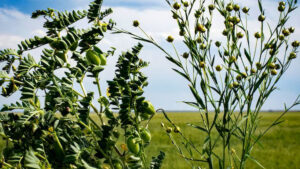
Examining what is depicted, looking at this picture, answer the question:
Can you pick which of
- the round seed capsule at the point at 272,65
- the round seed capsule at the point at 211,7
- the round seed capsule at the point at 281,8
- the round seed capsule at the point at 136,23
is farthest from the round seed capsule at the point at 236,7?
the round seed capsule at the point at 136,23

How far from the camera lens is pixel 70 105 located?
1011 millimetres

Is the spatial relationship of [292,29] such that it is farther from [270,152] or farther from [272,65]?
[270,152]

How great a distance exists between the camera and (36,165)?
955mm

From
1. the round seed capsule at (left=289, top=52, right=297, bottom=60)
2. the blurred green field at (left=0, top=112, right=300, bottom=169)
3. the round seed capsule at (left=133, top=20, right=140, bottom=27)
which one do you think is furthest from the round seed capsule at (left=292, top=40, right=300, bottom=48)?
the blurred green field at (left=0, top=112, right=300, bottom=169)

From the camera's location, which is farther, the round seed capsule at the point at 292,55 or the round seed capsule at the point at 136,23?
the round seed capsule at the point at 292,55

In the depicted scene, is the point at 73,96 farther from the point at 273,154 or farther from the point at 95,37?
the point at 273,154

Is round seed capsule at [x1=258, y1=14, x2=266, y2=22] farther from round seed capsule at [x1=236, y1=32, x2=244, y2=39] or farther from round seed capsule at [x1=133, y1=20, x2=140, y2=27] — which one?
round seed capsule at [x1=133, y1=20, x2=140, y2=27]

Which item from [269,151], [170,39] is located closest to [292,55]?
[170,39]

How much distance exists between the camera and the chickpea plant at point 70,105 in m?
1.06

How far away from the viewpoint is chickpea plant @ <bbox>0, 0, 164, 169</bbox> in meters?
1.06

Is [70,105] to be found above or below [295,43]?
below

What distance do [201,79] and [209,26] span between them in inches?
13.8

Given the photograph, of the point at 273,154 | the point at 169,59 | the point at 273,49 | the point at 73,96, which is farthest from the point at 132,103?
the point at 273,154

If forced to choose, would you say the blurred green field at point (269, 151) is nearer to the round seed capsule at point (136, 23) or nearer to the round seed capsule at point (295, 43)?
the round seed capsule at point (295, 43)
